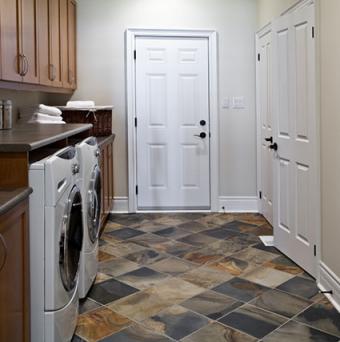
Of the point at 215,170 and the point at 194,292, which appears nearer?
the point at 194,292

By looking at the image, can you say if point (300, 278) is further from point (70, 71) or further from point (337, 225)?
point (70, 71)

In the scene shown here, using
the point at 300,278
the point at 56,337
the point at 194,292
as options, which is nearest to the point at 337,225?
the point at 300,278

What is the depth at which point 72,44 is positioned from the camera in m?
4.71

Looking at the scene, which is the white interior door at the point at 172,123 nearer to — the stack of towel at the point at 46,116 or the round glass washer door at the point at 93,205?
the stack of towel at the point at 46,116

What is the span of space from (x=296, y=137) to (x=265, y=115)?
56.7 inches

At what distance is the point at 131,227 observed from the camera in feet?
14.8

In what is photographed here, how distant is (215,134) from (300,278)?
2.30 m

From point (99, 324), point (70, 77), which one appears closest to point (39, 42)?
point (70, 77)

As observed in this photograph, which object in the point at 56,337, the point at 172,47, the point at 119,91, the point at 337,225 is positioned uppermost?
the point at 172,47

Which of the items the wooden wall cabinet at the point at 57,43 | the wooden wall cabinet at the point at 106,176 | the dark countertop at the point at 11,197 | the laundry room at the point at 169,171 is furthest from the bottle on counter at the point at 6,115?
the dark countertop at the point at 11,197

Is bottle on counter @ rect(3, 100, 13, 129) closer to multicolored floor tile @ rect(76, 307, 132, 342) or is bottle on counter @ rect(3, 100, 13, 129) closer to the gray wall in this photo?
multicolored floor tile @ rect(76, 307, 132, 342)

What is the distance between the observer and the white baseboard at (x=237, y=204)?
16.9ft

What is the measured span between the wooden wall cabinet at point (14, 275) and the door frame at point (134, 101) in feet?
10.9

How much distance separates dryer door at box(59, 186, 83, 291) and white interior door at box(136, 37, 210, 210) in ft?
9.00
